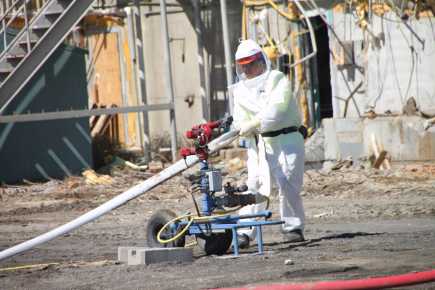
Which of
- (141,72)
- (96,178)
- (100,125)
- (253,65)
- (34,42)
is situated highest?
(34,42)

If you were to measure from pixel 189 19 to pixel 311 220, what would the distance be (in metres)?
9.84

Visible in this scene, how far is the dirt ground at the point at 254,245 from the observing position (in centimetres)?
947

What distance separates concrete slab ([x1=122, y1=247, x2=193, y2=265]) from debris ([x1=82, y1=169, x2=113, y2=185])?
9.40 meters

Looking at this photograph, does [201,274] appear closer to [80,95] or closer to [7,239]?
[7,239]

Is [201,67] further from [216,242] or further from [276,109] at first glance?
[216,242]

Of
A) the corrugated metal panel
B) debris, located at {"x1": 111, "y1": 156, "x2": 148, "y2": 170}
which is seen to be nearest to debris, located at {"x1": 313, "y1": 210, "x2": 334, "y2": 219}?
debris, located at {"x1": 111, "y1": 156, "x2": 148, "y2": 170}

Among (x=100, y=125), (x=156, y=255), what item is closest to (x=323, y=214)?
(x=156, y=255)

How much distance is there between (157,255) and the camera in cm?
1049

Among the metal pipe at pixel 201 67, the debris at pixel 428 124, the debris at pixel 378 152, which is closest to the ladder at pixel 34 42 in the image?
the metal pipe at pixel 201 67

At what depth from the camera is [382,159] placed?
19.0 m

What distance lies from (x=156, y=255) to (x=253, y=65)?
226 cm

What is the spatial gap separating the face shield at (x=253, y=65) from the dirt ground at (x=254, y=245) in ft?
5.81

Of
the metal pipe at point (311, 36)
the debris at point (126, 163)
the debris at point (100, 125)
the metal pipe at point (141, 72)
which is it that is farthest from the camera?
the debris at point (100, 125)

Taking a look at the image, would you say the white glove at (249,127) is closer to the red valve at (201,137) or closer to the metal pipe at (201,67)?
the red valve at (201,137)
